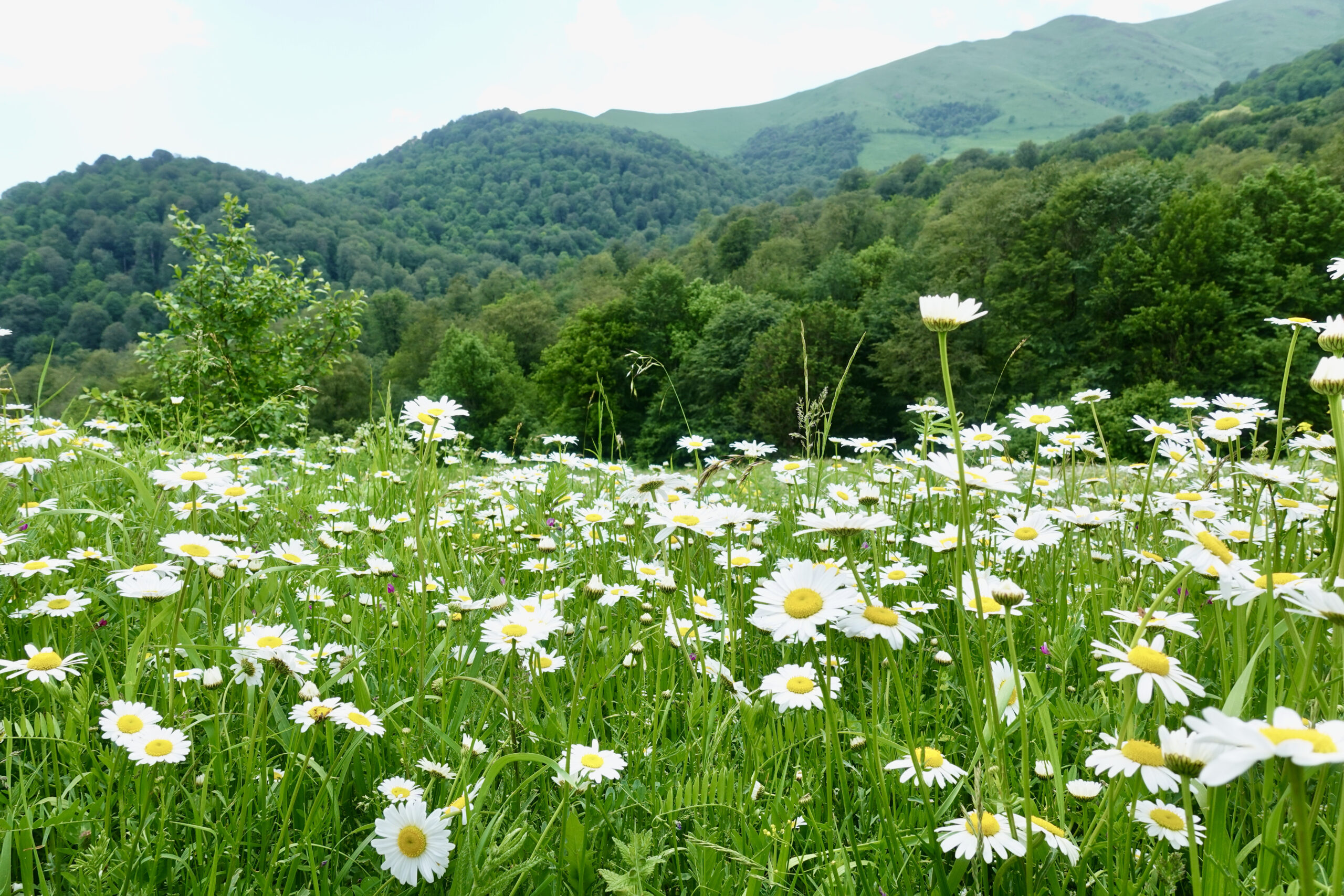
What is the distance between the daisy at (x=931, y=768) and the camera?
1297 millimetres

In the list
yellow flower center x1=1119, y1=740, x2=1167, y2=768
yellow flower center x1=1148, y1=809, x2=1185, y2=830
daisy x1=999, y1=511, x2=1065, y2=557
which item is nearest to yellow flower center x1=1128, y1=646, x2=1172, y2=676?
yellow flower center x1=1119, y1=740, x2=1167, y2=768

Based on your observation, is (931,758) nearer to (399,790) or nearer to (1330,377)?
(1330,377)

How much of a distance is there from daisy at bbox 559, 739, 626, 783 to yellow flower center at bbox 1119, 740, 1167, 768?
829 mm

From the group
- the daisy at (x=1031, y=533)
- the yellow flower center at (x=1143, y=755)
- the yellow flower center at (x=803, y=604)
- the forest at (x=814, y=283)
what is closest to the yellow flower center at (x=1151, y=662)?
the yellow flower center at (x=1143, y=755)

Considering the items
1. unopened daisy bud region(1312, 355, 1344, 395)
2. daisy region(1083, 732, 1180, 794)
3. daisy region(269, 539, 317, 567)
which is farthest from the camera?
daisy region(269, 539, 317, 567)

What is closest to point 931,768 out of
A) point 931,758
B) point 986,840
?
point 931,758

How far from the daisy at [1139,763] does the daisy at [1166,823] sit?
0.07m

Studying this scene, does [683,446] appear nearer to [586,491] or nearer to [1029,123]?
[586,491]

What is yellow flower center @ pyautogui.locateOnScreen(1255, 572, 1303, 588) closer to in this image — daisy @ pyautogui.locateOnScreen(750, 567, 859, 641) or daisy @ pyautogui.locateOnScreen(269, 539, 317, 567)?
daisy @ pyautogui.locateOnScreen(750, 567, 859, 641)

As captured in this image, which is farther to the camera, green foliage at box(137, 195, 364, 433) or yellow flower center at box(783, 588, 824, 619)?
green foliage at box(137, 195, 364, 433)

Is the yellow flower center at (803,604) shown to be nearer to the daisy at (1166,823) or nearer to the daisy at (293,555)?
the daisy at (1166,823)

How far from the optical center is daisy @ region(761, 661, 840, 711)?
1409 millimetres

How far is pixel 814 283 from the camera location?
1718 inches

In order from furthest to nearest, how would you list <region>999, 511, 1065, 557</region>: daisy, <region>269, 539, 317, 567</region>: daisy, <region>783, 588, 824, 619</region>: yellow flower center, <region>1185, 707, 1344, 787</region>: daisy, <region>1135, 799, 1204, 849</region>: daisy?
1. <region>269, 539, 317, 567</region>: daisy
2. <region>999, 511, 1065, 557</region>: daisy
3. <region>783, 588, 824, 619</region>: yellow flower center
4. <region>1135, 799, 1204, 849</region>: daisy
5. <region>1185, 707, 1344, 787</region>: daisy
